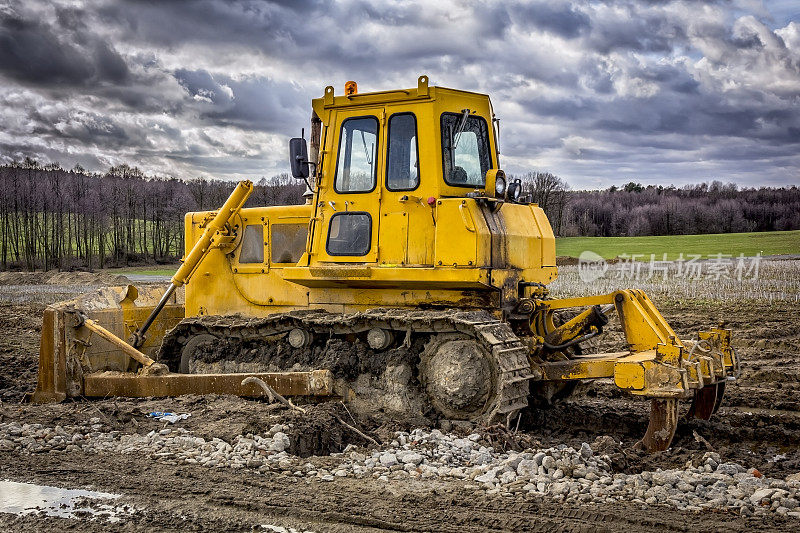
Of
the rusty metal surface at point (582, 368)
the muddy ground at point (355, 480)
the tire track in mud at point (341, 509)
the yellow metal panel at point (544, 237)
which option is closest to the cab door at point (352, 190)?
the muddy ground at point (355, 480)

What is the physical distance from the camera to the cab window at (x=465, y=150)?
8.77m

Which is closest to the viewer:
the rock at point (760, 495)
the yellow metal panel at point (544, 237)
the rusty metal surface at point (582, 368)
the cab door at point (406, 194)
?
the rock at point (760, 495)

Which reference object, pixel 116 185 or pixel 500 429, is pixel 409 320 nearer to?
pixel 500 429

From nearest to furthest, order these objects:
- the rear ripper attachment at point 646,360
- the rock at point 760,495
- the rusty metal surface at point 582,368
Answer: the rock at point 760,495 < the rear ripper attachment at point 646,360 < the rusty metal surface at point 582,368

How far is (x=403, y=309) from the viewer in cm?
881

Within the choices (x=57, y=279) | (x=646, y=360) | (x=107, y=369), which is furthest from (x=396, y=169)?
(x=57, y=279)

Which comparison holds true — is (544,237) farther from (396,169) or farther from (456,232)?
(396,169)

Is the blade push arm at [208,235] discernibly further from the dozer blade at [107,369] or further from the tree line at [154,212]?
the tree line at [154,212]

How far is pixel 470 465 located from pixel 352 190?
11.6ft

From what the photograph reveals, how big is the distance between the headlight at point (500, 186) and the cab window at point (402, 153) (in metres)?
0.92

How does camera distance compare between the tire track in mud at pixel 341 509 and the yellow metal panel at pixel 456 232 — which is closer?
the tire track in mud at pixel 341 509

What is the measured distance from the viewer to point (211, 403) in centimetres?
919

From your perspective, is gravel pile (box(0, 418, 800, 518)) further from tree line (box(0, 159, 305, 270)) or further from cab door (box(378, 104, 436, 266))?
tree line (box(0, 159, 305, 270))

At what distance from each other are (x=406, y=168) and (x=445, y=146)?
510mm
